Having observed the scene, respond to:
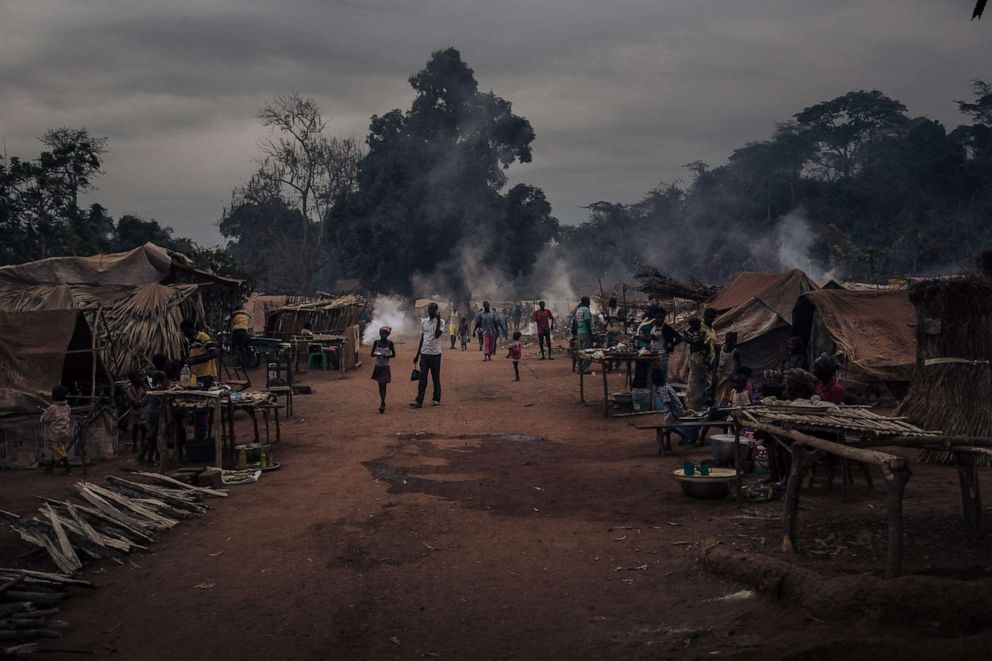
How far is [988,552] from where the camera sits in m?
5.93

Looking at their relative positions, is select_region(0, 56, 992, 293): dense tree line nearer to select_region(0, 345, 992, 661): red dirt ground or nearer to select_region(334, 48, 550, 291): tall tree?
→ select_region(334, 48, 550, 291): tall tree

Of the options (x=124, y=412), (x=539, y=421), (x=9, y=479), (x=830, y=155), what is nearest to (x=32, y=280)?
(x=124, y=412)

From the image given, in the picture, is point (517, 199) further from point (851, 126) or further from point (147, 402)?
point (147, 402)

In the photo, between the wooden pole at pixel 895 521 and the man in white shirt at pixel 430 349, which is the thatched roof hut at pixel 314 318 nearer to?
the man in white shirt at pixel 430 349

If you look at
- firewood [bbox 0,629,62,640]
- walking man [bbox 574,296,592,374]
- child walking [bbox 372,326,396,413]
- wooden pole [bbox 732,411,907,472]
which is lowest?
firewood [bbox 0,629,62,640]

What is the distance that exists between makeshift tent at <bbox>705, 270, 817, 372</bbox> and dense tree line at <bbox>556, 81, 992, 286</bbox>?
66.9 feet

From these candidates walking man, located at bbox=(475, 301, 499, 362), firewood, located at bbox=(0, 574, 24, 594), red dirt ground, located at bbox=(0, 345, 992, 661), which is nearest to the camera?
red dirt ground, located at bbox=(0, 345, 992, 661)

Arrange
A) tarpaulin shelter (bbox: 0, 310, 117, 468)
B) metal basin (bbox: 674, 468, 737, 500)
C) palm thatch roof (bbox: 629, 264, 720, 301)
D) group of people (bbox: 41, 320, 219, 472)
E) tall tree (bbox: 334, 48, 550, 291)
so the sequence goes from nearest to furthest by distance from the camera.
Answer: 1. metal basin (bbox: 674, 468, 737, 500)
2. group of people (bbox: 41, 320, 219, 472)
3. tarpaulin shelter (bbox: 0, 310, 117, 468)
4. palm thatch roof (bbox: 629, 264, 720, 301)
5. tall tree (bbox: 334, 48, 550, 291)

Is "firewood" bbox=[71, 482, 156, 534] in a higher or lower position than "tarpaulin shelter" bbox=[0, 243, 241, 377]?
lower

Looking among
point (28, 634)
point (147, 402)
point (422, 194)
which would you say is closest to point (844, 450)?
point (28, 634)

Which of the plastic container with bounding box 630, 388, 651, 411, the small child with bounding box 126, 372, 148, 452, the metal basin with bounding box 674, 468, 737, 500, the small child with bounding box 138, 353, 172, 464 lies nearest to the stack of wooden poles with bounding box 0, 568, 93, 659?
the small child with bounding box 138, 353, 172, 464

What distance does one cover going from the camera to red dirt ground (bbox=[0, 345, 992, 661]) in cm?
499

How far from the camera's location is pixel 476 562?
21.7 feet

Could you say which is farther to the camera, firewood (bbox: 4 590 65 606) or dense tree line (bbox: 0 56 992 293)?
Answer: dense tree line (bbox: 0 56 992 293)
